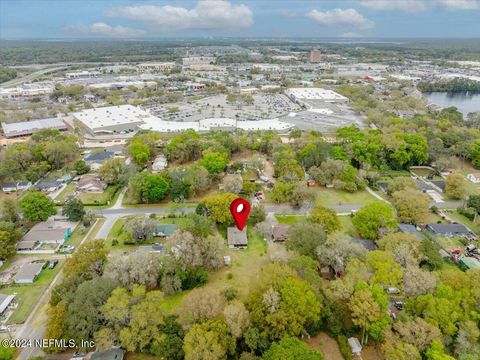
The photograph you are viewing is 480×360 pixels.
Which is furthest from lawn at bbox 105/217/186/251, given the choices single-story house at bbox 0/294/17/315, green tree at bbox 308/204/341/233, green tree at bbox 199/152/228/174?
green tree at bbox 308/204/341/233

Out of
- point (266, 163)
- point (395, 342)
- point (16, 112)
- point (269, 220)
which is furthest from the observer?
point (16, 112)

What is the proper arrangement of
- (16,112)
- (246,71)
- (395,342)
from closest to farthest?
(395,342) → (16,112) → (246,71)

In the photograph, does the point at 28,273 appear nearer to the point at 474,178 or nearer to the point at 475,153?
the point at 474,178

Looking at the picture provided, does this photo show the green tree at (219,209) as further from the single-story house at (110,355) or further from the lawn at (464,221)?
the lawn at (464,221)

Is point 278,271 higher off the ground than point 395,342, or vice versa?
point 278,271

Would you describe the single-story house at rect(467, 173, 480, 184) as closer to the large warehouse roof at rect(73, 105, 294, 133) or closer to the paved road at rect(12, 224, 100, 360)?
the large warehouse roof at rect(73, 105, 294, 133)

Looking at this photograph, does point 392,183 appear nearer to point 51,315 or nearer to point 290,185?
point 290,185

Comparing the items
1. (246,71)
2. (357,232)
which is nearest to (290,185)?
(357,232)
